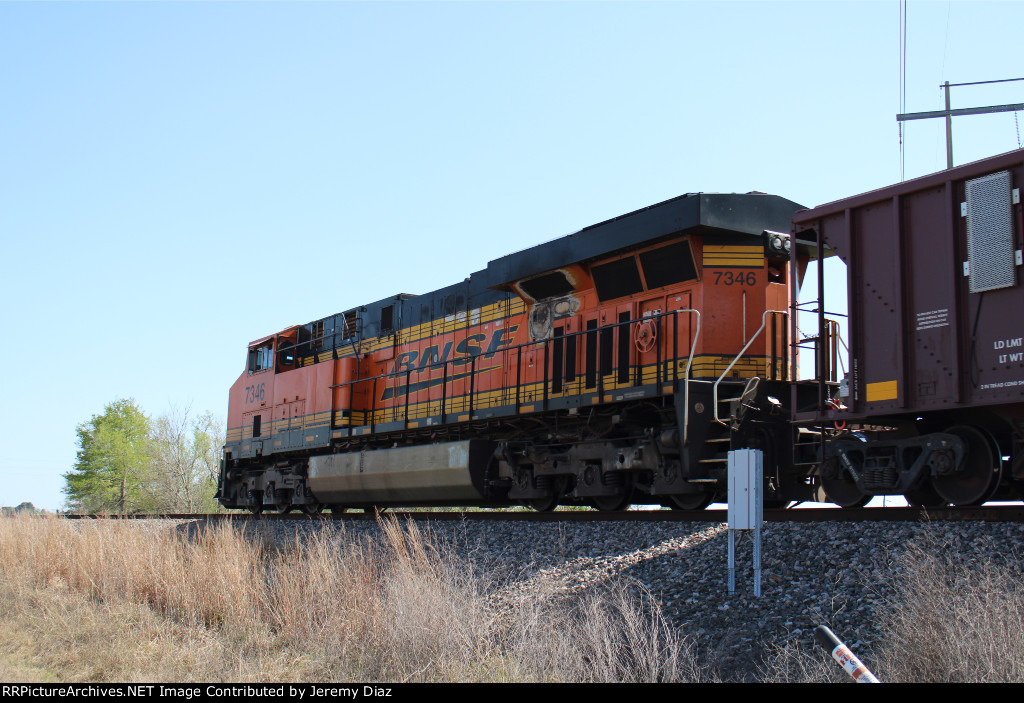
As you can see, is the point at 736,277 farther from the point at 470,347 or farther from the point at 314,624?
the point at 314,624

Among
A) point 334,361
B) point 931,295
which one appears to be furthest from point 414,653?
point 334,361

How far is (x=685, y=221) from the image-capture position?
995 centimetres

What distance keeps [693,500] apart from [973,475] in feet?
11.4

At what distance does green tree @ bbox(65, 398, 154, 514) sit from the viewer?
155ft

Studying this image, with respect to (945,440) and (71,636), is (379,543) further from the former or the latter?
(945,440)

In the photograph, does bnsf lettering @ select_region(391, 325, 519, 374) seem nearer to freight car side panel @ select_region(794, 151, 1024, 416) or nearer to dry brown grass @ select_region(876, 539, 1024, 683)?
freight car side panel @ select_region(794, 151, 1024, 416)

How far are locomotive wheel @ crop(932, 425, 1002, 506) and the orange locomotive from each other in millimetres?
2093

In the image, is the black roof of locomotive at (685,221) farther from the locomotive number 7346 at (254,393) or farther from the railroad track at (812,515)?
the locomotive number 7346 at (254,393)

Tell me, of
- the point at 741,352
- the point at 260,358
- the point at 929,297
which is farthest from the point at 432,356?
the point at 929,297

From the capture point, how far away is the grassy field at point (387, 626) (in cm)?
506

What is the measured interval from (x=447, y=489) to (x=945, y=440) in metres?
7.43

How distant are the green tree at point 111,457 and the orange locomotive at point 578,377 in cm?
3279

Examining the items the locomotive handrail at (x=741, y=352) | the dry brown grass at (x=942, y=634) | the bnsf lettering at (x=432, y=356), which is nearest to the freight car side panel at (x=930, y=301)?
the dry brown grass at (x=942, y=634)

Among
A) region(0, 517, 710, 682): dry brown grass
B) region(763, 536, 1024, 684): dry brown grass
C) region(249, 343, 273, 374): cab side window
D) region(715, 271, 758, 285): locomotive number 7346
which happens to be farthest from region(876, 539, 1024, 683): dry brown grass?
region(249, 343, 273, 374): cab side window
